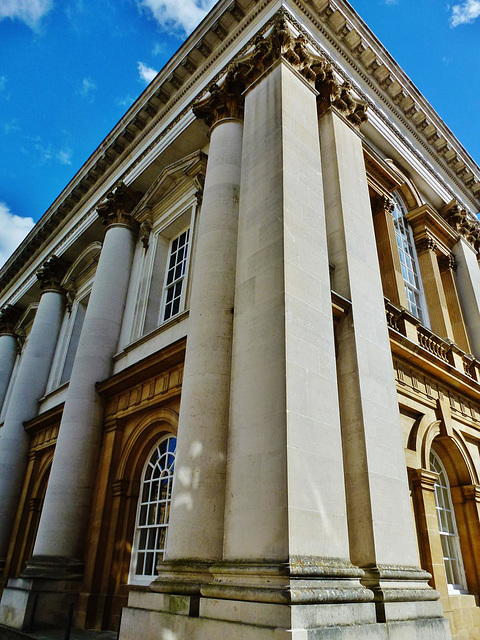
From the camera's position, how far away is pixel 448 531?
32.9 feet

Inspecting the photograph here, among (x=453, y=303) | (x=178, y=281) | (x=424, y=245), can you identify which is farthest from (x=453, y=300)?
(x=178, y=281)

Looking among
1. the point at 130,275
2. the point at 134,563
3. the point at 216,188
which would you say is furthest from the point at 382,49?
the point at 134,563

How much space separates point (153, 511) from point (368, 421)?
17.0ft

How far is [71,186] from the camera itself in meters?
18.2

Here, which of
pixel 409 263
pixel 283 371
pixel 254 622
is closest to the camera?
pixel 254 622

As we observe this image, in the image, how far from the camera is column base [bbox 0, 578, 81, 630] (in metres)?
9.23

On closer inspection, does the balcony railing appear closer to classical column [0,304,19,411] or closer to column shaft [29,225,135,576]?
column shaft [29,225,135,576]

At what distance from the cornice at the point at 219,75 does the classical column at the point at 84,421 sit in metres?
2.52

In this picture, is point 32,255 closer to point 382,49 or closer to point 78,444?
point 78,444

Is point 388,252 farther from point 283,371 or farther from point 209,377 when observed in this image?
point 283,371

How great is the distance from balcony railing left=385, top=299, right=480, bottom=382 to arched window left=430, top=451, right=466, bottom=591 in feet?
7.98

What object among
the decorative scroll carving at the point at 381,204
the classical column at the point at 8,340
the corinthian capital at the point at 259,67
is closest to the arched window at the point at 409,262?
the decorative scroll carving at the point at 381,204

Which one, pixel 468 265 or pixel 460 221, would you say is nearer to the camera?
pixel 468 265

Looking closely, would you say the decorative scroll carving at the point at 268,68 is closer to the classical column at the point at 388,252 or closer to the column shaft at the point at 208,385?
the column shaft at the point at 208,385
